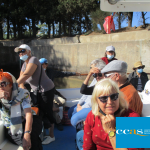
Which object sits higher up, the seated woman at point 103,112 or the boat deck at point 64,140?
the seated woman at point 103,112

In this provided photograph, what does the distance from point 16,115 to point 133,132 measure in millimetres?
1263

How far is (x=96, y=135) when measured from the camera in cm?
134

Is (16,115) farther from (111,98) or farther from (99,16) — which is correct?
(99,16)

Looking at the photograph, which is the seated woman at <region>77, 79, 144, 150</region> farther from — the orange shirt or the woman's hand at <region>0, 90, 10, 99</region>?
the woman's hand at <region>0, 90, 10, 99</region>

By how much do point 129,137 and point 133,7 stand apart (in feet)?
4.80

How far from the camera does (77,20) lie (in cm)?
2153

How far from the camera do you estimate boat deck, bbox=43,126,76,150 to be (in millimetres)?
2516

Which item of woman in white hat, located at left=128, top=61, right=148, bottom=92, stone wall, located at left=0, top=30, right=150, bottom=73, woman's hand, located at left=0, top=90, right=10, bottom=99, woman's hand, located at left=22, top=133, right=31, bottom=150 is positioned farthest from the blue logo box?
stone wall, located at left=0, top=30, right=150, bottom=73

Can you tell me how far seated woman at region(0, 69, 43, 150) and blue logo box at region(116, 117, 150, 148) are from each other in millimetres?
1105

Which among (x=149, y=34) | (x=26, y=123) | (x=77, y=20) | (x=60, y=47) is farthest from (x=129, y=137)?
(x=77, y=20)

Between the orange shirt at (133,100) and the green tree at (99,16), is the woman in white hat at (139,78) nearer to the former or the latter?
the orange shirt at (133,100)

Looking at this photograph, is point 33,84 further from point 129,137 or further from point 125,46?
point 125,46

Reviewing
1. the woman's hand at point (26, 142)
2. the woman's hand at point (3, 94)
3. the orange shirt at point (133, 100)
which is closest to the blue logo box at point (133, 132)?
the orange shirt at point (133, 100)

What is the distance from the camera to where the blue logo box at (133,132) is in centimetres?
88
